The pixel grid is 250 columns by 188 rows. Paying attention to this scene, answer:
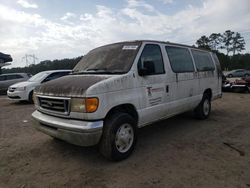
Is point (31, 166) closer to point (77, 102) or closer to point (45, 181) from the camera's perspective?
point (45, 181)

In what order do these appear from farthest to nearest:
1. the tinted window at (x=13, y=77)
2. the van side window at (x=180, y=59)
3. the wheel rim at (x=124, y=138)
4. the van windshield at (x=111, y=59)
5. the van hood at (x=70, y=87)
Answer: the tinted window at (x=13, y=77) → the van side window at (x=180, y=59) → the van windshield at (x=111, y=59) → the wheel rim at (x=124, y=138) → the van hood at (x=70, y=87)

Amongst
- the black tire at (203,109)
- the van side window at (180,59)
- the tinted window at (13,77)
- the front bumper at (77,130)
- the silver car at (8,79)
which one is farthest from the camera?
the tinted window at (13,77)

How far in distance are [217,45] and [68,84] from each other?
85.4 metres

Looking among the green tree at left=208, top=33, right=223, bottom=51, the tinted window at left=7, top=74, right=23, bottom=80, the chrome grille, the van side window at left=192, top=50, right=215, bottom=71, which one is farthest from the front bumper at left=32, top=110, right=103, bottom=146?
the green tree at left=208, top=33, right=223, bottom=51

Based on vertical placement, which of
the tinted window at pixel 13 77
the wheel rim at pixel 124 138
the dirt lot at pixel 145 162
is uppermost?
the tinted window at pixel 13 77

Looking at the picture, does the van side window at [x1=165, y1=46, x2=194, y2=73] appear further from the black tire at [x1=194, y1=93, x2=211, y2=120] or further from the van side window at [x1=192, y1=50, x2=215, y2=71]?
the black tire at [x1=194, y1=93, x2=211, y2=120]

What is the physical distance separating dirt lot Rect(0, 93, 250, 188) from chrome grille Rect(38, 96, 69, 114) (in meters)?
0.90

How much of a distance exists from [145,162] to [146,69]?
5.46 feet

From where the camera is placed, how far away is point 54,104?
13.1ft

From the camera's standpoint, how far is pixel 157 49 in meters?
5.01

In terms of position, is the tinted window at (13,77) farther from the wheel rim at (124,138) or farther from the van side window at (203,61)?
the wheel rim at (124,138)

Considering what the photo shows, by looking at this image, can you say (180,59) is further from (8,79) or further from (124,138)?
(8,79)

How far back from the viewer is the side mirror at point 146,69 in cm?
435

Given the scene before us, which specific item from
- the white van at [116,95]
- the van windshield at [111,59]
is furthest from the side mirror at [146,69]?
the van windshield at [111,59]
